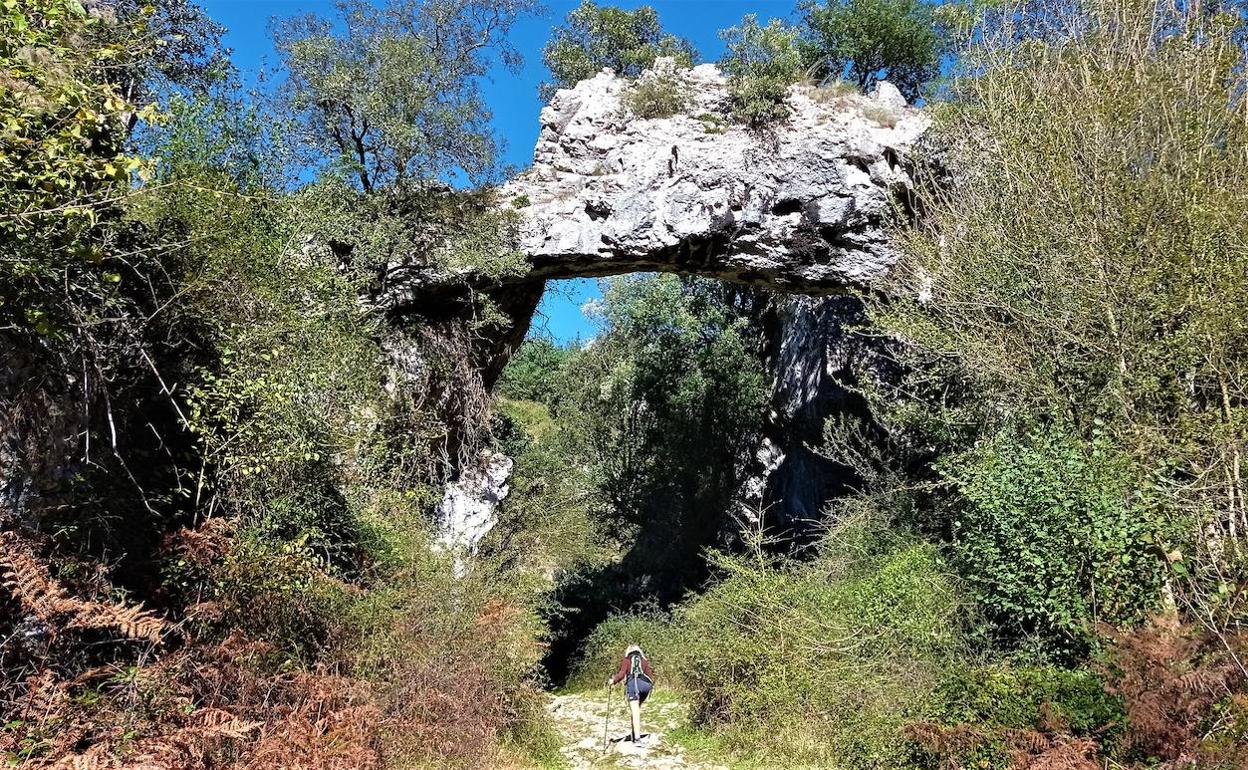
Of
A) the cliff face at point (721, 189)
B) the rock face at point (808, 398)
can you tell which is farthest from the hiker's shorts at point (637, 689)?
the cliff face at point (721, 189)

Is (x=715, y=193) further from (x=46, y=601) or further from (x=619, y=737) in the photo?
(x=46, y=601)

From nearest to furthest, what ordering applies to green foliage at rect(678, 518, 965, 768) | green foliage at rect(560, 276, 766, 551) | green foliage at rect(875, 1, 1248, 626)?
1. green foliage at rect(875, 1, 1248, 626)
2. green foliage at rect(678, 518, 965, 768)
3. green foliage at rect(560, 276, 766, 551)

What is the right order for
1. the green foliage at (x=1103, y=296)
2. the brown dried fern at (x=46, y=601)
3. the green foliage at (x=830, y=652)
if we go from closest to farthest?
the brown dried fern at (x=46, y=601) → the green foliage at (x=1103, y=296) → the green foliage at (x=830, y=652)

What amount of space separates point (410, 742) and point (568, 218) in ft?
28.7

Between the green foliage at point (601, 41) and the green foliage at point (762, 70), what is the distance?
121 inches

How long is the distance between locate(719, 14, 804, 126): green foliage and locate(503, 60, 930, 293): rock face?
0.86 feet

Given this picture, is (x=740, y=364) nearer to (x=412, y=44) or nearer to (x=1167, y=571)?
(x=412, y=44)

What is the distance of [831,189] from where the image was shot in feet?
40.3

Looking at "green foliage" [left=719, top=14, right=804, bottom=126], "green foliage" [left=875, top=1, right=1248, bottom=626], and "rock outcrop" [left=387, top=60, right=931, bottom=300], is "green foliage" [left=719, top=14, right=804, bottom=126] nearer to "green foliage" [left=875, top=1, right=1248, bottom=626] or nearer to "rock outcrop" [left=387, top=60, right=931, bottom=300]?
"rock outcrop" [left=387, top=60, right=931, bottom=300]

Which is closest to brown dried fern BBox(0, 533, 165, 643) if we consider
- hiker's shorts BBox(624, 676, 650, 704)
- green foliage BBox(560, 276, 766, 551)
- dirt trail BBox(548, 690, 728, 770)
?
dirt trail BBox(548, 690, 728, 770)

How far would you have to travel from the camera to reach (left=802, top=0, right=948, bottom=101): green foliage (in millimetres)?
15969

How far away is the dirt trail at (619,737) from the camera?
8984mm

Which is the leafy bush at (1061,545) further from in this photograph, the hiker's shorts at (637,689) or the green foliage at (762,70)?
the green foliage at (762,70)

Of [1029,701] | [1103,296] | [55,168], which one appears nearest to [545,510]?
[1103,296]
